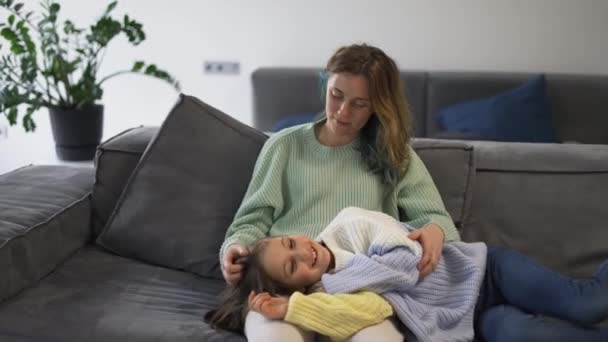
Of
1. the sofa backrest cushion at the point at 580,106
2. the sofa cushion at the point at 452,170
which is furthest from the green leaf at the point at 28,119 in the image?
the sofa backrest cushion at the point at 580,106

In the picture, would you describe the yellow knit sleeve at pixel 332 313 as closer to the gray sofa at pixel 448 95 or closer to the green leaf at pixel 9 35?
the gray sofa at pixel 448 95

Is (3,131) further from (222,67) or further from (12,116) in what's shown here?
(222,67)

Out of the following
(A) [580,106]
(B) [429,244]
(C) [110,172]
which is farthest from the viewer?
(A) [580,106]

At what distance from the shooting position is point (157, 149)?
1997 mm

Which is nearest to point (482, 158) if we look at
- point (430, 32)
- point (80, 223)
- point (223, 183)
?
point (223, 183)

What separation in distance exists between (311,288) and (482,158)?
0.71 metres

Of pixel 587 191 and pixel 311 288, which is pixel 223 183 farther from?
pixel 587 191

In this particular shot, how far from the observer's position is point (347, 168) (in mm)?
1818

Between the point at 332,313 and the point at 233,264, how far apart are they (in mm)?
320

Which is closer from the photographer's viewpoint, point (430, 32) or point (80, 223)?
point (80, 223)

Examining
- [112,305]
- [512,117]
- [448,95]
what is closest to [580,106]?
[512,117]

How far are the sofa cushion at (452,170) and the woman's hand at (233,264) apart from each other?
0.61 metres

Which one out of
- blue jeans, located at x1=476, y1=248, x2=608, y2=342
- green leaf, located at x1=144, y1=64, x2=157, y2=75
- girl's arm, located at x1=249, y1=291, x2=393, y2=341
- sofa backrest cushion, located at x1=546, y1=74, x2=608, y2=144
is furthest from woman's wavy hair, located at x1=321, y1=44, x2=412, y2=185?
sofa backrest cushion, located at x1=546, y1=74, x2=608, y2=144

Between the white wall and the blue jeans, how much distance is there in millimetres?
2241
